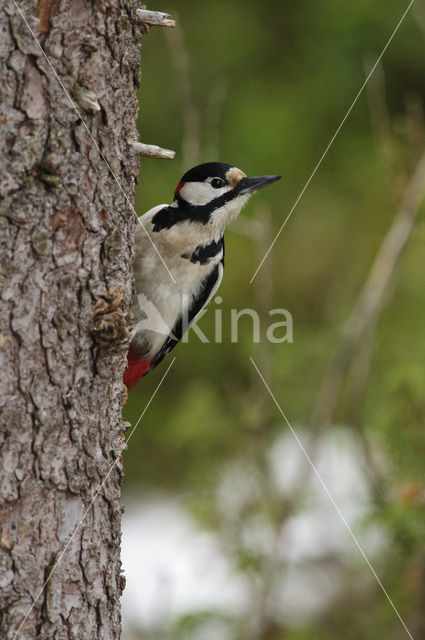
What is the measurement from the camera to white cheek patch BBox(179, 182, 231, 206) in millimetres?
2678

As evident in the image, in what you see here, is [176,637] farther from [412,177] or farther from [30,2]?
[30,2]

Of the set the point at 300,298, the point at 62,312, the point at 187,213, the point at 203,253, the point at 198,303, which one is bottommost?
the point at 300,298

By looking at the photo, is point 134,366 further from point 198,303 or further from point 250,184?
point 250,184

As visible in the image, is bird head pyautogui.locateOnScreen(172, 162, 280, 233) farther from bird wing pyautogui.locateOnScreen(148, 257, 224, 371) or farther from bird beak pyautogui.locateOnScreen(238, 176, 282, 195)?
bird wing pyautogui.locateOnScreen(148, 257, 224, 371)

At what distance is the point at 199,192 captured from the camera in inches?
106

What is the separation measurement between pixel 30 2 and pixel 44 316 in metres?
0.57

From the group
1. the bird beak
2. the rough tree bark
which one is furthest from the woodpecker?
the rough tree bark

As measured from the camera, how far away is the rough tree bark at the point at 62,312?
1481 mm

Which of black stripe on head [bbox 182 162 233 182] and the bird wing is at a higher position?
black stripe on head [bbox 182 162 233 182]

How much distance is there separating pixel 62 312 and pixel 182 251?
1.10m

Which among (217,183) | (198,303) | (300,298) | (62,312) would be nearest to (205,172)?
(217,183)

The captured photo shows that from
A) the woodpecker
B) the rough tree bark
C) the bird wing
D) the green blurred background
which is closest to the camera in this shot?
the rough tree bark

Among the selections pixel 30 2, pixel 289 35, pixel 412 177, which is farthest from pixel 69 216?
pixel 289 35

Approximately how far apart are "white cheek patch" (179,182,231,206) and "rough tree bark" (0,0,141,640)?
943mm
